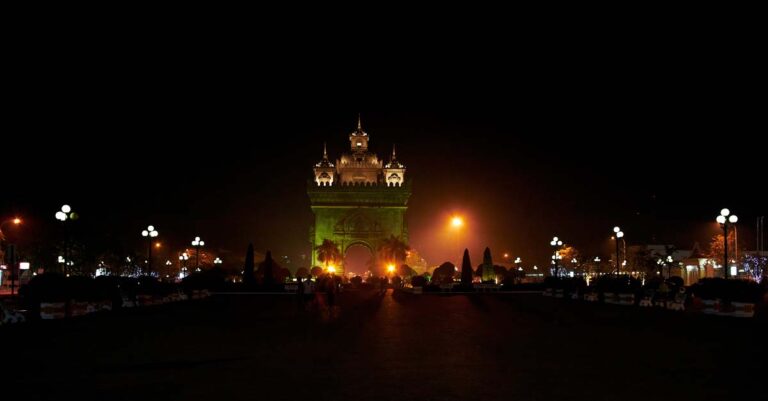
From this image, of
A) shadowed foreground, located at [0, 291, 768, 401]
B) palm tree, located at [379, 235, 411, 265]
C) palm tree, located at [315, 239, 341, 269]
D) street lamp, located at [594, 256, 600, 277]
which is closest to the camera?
shadowed foreground, located at [0, 291, 768, 401]

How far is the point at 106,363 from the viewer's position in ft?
41.4

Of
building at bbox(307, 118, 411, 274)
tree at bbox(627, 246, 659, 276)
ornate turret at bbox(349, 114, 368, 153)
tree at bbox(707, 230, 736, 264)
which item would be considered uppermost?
ornate turret at bbox(349, 114, 368, 153)

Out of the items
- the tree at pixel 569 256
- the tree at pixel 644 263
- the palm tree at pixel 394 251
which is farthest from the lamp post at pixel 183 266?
the tree at pixel 644 263

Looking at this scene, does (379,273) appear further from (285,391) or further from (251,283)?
(285,391)

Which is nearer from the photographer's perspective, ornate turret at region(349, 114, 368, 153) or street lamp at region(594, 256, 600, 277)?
street lamp at region(594, 256, 600, 277)

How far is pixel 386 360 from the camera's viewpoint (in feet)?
43.2

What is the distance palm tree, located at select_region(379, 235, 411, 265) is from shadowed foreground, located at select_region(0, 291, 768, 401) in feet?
195

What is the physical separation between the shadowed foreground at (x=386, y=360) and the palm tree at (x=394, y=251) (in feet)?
195

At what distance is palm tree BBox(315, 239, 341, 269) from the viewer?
85250 mm

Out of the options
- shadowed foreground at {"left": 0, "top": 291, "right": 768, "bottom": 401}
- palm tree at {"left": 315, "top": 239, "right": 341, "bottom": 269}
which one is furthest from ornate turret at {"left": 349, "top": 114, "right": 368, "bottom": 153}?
shadowed foreground at {"left": 0, "top": 291, "right": 768, "bottom": 401}

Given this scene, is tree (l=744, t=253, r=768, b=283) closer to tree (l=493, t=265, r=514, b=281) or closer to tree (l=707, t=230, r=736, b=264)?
tree (l=707, t=230, r=736, b=264)

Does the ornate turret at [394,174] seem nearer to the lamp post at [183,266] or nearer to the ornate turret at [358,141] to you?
the ornate turret at [358,141]

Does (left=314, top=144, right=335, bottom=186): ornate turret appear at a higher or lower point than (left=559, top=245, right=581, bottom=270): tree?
higher

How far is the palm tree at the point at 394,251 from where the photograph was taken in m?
82.4
